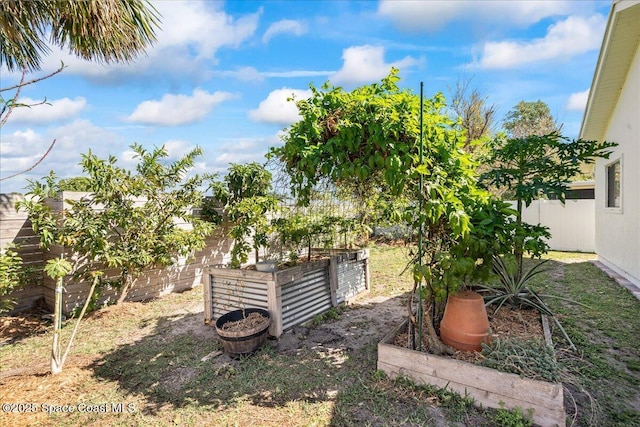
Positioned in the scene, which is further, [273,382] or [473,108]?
[473,108]

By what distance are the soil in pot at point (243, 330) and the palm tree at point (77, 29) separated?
129 inches

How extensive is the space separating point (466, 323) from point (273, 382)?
1.71m

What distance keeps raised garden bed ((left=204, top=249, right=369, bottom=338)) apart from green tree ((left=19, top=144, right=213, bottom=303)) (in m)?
1.30

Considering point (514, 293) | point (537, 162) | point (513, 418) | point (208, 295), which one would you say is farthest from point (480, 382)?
point (208, 295)

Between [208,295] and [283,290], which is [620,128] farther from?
[208,295]

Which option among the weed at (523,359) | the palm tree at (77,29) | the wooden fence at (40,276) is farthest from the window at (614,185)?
the wooden fence at (40,276)

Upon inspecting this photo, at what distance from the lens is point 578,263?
7.21 meters

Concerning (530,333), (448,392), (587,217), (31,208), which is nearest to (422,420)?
(448,392)

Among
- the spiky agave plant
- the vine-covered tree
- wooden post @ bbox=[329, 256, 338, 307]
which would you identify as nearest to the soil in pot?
wooden post @ bbox=[329, 256, 338, 307]

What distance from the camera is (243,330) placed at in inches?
125

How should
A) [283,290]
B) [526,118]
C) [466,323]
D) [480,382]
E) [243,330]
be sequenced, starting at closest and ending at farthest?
1. [480,382]
2. [466,323]
3. [243,330]
4. [283,290]
5. [526,118]

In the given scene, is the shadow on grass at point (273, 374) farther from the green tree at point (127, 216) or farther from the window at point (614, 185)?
the window at point (614, 185)

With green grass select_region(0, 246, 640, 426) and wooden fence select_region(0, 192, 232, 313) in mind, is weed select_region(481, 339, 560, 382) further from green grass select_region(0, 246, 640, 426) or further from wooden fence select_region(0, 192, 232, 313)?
wooden fence select_region(0, 192, 232, 313)

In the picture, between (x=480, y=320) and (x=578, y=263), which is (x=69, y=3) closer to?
A: (x=480, y=320)
